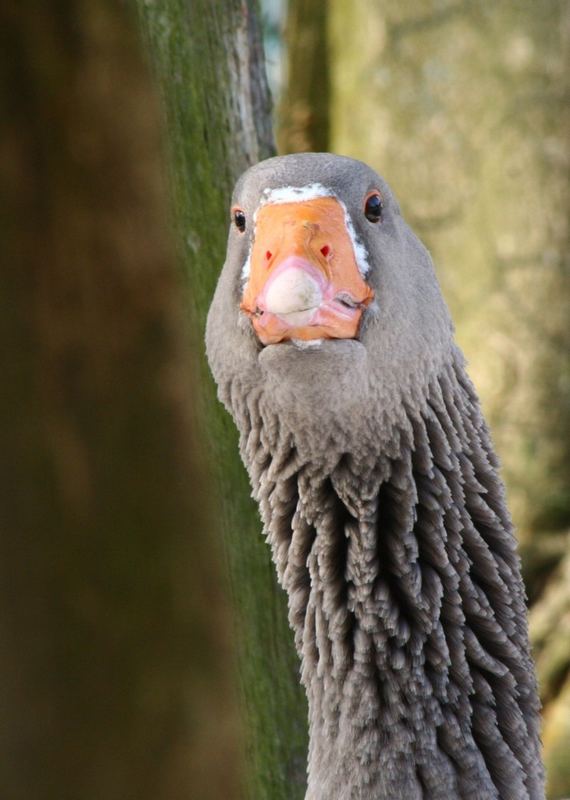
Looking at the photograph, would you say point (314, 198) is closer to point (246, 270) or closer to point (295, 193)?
point (295, 193)

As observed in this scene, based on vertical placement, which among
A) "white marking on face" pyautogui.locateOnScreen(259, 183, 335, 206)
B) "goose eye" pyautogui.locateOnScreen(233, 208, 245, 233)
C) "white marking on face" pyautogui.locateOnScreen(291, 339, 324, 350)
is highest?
"goose eye" pyautogui.locateOnScreen(233, 208, 245, 233)

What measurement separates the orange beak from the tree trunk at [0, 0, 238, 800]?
2029 millimetres

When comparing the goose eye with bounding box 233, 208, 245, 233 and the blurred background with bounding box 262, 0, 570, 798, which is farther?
the blurred background with bounding box 262, 0, 570, 798

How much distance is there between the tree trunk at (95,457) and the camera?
2.89 feet

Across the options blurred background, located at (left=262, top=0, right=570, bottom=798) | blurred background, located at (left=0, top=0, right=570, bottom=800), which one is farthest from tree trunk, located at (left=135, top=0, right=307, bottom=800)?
blurred background, located at (left=262, top=0, right=570, bottom=798)

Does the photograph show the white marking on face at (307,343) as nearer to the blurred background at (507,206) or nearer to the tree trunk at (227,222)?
the tree trunk at (227,222)

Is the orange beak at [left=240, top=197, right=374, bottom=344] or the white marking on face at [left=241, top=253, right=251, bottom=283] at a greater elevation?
the white marking on face at [left=241, top=253, right=251, bottom=283]

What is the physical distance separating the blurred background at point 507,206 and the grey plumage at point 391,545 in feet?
12.7

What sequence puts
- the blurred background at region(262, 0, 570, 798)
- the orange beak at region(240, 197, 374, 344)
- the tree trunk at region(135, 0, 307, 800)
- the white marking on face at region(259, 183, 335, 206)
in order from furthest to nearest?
the blurred background at region(262, 0, 570, 798) → the tree trunk at region(135, 0, 307, 800) → the white marking on face at region(259, 183, 335, 206) → the orange beak at region(240, 197, 374, 344)

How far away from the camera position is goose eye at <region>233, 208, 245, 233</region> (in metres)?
3.52

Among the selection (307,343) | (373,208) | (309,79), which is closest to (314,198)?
(373,208)

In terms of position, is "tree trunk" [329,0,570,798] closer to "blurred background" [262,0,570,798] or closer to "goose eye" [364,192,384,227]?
"blurred background" [262,0,570,798]

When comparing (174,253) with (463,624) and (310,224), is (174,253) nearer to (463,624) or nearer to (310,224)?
(310,224)

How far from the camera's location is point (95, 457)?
0.92 m
